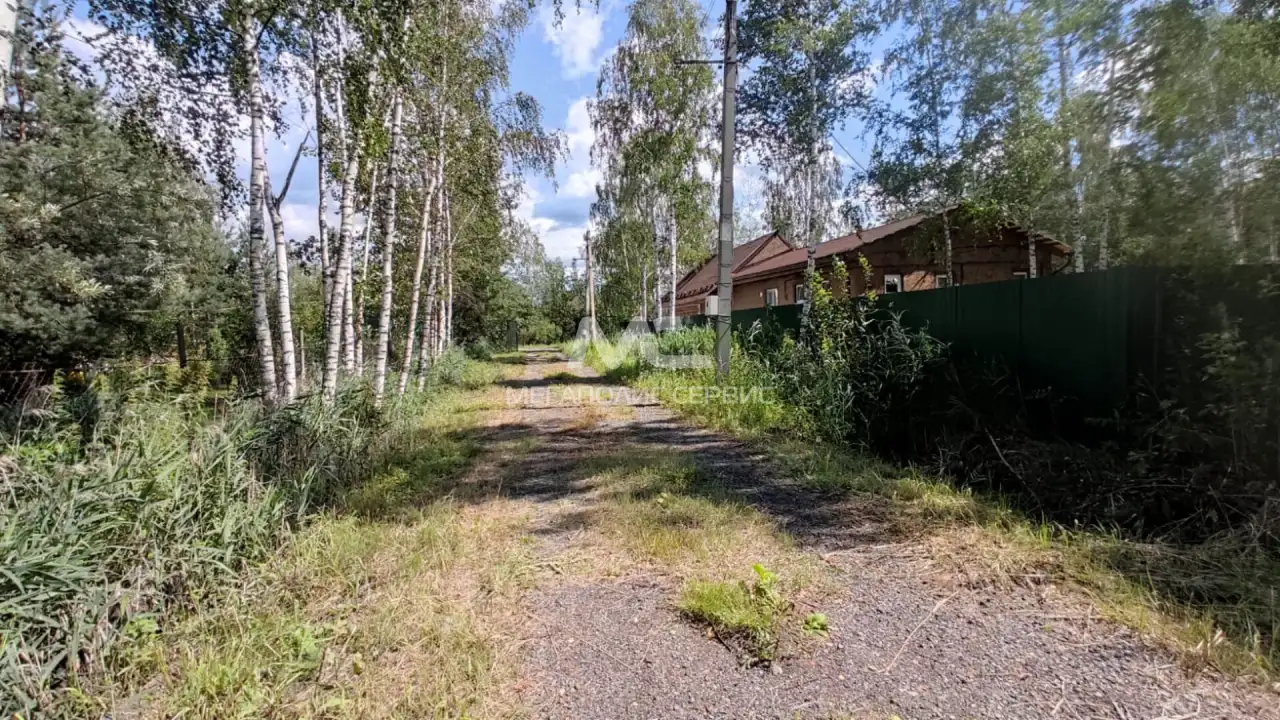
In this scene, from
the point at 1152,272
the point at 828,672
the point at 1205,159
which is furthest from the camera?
the point at 1152,272

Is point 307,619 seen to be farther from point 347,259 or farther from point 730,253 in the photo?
point 730,253

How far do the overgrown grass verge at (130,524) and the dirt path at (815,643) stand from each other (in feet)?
3.95

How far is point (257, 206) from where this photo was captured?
14.5 ft

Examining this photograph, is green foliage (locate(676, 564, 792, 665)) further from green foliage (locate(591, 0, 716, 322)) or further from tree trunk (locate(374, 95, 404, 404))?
green foliage (locate(591, 0, 716, 322))

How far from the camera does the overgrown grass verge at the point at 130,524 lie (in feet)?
6.49

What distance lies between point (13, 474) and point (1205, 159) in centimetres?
671

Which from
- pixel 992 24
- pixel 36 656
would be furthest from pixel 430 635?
pixel 992 24

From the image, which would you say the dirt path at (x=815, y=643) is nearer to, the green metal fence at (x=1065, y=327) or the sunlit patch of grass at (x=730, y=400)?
the green metal fence at (x=1065, y=327)

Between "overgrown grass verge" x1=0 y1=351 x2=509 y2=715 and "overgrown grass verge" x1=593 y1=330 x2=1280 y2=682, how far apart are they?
346cm

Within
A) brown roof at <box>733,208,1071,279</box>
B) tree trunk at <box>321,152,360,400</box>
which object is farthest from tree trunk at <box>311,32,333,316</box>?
brown roof at <box>733,208,1071,279</box>

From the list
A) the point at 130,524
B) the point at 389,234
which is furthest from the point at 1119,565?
the point at 389,234

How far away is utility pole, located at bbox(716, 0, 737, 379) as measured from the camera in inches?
343

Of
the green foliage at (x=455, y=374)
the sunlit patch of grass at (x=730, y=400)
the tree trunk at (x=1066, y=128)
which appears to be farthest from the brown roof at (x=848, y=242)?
the green foliage at (x=455, y=374)

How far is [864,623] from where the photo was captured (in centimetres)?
249
